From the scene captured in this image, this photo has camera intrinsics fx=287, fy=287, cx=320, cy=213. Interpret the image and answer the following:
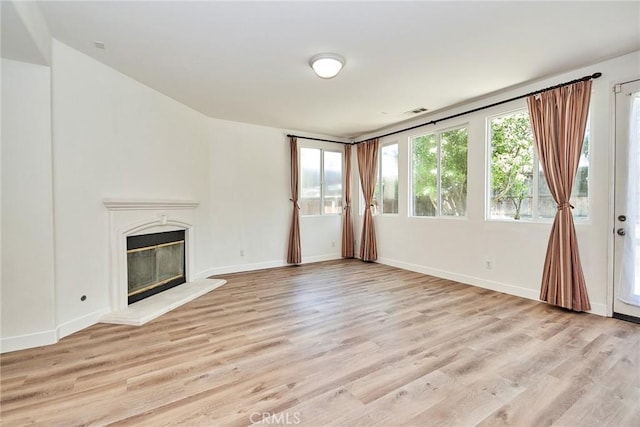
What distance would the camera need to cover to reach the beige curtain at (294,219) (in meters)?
5.55

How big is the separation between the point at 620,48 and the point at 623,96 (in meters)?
0.46

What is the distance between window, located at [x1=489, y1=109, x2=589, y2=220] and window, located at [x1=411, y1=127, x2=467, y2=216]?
445 millimetres

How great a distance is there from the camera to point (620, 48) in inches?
109

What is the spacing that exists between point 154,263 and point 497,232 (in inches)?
182

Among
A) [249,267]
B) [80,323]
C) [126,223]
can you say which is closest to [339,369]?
[80,323]

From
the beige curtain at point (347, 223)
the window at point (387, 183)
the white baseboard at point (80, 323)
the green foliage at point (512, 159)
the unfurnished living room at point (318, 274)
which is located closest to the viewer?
the unfurnished living room at point (318, 274)

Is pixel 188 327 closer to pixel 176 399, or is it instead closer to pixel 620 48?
pixel 176 399

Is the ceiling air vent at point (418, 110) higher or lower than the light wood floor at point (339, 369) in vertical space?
higher

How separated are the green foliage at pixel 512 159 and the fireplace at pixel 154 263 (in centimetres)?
459

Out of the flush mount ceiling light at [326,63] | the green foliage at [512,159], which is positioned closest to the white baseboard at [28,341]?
the flush mount ceiling light at [326,63]

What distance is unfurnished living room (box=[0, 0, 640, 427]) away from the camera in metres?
1.88

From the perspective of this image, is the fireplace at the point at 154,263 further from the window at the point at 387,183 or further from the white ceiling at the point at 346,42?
the window at the point at 387,183

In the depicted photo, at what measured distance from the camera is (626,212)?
2.88 metres

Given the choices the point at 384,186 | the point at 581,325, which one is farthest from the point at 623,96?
the point at 384,186
